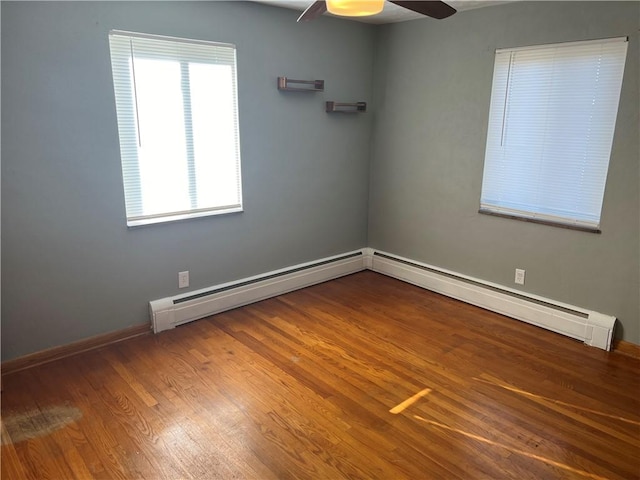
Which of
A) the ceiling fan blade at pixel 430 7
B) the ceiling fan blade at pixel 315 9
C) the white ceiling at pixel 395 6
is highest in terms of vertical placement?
the white ceiling at pixel 395 6

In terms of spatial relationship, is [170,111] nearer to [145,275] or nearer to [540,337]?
[145,275]

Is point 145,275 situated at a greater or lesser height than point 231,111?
lesser

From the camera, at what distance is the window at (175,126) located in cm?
291

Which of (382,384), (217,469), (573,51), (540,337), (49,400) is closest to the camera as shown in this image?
(217,469)

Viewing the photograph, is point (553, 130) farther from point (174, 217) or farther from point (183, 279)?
point (183, 279)

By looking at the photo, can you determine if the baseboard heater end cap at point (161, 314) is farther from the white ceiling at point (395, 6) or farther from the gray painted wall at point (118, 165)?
the white ceiling at point (395, 6)

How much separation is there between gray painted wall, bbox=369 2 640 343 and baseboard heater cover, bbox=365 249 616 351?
0.22 ft

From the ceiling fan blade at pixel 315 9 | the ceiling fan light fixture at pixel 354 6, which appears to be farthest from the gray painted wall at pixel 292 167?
the ceiling fan light fixture at pixel 354 6

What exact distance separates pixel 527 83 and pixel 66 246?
3402 mm

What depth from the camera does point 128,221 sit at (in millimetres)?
3057

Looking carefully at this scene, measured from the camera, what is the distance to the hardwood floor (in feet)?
6.75

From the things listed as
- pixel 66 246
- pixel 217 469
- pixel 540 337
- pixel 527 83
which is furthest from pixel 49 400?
pixel 527 83

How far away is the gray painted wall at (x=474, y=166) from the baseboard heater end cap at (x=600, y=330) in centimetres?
7

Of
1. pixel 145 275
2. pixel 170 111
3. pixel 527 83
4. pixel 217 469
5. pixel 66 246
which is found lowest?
pixel 217 469
